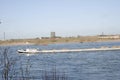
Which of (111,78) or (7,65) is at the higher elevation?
(7,65)

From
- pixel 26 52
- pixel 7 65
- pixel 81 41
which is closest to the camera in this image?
pixel 7 65

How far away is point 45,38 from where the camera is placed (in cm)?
19400

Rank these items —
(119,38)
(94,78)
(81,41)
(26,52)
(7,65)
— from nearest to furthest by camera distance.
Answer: (7,65), (94,78), (26,52), (81,41), (119,38)

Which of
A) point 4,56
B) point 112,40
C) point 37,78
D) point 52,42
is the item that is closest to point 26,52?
point 37,78

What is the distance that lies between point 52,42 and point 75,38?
895 inches

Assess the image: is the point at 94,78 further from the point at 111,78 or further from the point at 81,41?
the point at 81,41

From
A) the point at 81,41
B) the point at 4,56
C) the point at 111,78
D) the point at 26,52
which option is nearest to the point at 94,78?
the point at 111,78

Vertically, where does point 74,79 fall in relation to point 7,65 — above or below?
below

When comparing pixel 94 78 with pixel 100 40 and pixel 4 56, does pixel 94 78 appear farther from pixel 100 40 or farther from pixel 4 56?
pixel 100 40

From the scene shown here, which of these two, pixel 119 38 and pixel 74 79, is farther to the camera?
pixel 119 38

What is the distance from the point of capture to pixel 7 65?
282 inches

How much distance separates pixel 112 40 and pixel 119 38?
747 cm

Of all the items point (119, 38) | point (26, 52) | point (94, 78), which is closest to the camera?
point (94, 78)

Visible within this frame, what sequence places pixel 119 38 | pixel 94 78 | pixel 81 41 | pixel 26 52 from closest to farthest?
pixel 94 78 < pixel 26 52 < pixel 81 41 < pixel 119 38
